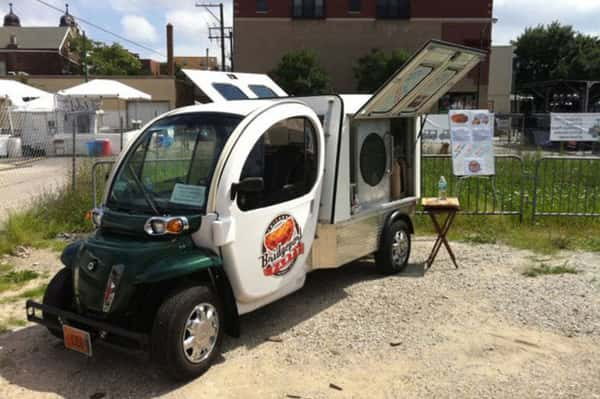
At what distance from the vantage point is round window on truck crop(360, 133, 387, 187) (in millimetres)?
5906

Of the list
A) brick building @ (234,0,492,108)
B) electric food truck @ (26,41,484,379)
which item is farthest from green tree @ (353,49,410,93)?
electric food truck @ (26,41,484,379)

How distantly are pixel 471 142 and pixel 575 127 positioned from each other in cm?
788

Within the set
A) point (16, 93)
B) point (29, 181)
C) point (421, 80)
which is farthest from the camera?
point (16, 93)

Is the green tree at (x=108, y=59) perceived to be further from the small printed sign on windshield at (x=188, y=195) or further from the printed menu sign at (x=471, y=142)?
the small printed sign on windshield at (x=188, y=195)

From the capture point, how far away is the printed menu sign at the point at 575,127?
15219 mm

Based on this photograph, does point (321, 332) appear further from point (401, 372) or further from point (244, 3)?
point (244, 3)

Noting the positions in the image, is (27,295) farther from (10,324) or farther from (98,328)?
(98,328)

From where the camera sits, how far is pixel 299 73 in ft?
132

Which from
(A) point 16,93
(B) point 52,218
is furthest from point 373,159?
(A) point 16,93

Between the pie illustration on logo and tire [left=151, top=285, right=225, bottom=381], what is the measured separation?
57 cm

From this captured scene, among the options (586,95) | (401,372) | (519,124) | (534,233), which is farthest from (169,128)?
(519,124)

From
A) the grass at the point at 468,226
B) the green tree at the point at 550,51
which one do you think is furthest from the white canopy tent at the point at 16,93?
the green tree at the point at 550,51

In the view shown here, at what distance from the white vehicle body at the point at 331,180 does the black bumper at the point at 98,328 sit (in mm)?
834

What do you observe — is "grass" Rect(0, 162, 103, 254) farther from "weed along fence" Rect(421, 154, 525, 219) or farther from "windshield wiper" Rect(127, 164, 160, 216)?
"weed along fence" Rect(421, 154, 525, 219)
